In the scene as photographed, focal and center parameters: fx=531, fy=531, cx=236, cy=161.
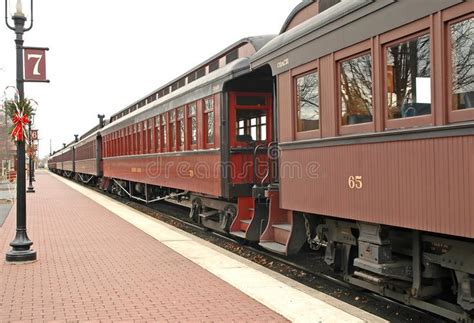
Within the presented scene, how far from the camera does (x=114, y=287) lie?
254 inches

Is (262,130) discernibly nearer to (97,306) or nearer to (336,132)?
(336,132)

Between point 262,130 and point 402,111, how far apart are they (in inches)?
208

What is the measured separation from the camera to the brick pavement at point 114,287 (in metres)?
5.28

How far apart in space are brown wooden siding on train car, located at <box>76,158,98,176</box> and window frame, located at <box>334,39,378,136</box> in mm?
25021

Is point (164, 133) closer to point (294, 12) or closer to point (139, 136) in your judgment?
point (139, 136)

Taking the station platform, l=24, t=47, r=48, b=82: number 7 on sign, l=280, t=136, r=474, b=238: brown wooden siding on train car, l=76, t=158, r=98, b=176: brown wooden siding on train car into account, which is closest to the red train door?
the station platform

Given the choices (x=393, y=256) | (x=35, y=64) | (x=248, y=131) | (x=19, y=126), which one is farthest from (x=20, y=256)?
(x=393, y=256)

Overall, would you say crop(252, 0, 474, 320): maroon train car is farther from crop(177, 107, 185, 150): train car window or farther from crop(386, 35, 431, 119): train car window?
crop(177, 107, 185, 150): train car window

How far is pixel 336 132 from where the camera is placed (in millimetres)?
6070

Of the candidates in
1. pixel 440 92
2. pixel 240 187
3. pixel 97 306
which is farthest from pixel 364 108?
pixel 240 187

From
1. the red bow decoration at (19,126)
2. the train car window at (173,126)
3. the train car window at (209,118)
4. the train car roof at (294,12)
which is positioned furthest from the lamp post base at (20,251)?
the train car window at (173,126)

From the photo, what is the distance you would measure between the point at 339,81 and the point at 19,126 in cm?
545

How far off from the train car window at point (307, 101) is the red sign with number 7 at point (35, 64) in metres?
4.27

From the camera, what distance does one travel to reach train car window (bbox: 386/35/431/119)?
4703 millimetres
